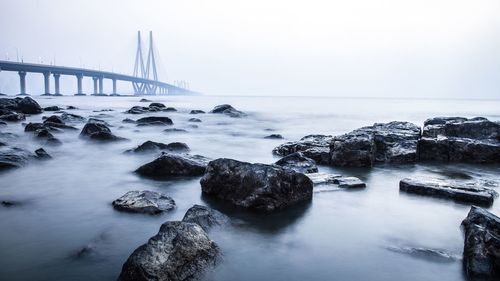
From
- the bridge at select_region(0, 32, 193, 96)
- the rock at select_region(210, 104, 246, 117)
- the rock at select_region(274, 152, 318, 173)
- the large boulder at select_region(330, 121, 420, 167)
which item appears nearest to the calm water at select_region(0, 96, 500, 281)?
A: the large boulder at select_region(330, 121, 420, 167)

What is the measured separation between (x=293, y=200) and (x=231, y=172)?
92 centimetres

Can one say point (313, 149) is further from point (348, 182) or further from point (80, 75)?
point (80, 75)

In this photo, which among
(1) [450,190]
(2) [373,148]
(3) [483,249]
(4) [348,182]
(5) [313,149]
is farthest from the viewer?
(5) [313,149]

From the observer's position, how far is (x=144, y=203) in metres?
4.36

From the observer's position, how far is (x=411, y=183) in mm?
5527

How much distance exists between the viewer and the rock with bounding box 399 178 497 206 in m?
4.91

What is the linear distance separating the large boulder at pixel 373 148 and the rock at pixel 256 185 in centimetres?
275

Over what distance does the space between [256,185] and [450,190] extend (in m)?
2.82

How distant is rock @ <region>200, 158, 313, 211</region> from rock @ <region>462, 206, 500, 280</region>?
6.87 ft

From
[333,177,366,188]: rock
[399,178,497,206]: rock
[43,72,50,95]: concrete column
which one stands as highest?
[43,72,50,95]: concrete column

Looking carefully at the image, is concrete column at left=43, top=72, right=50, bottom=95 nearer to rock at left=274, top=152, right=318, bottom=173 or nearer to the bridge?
the bridge

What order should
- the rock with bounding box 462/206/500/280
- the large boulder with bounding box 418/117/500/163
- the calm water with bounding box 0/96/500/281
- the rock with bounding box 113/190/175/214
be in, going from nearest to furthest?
→ 1. the rock with bounding box 462/206/500/280
2. the calm water with bounding box 0/96/500/281
3. the rock with bounding box 113/190/175/214
4. the large boulder with bounding box 418/117/500/163

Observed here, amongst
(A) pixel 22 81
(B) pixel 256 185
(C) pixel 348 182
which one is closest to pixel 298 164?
(C) pixel 348 182

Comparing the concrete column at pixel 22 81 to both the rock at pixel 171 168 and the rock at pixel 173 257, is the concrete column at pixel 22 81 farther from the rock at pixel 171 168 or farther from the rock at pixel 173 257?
the rock at pixel 173 257
